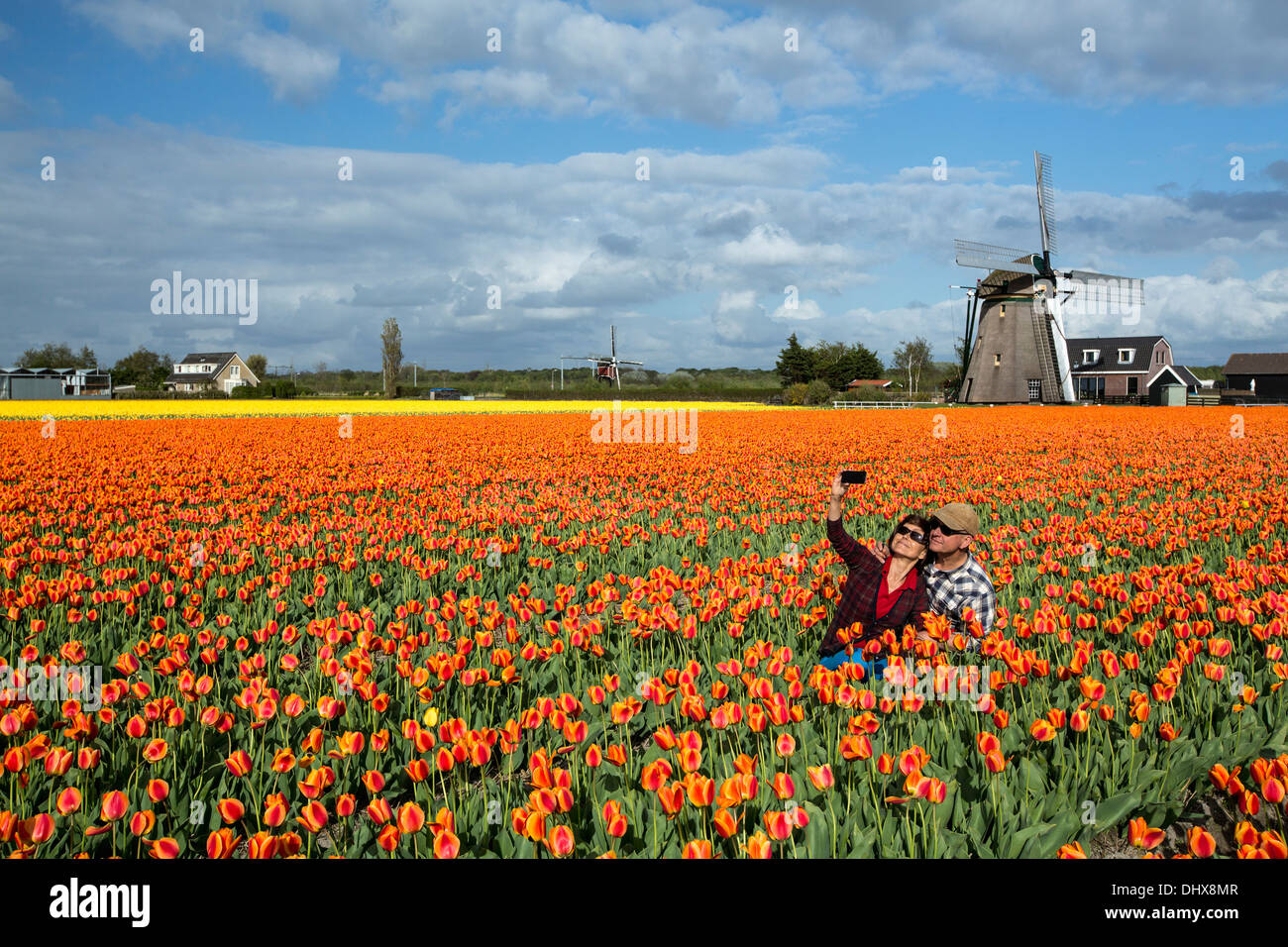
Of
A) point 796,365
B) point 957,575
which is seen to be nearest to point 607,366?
point 796,365

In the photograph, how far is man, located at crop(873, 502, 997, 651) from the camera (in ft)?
15.6

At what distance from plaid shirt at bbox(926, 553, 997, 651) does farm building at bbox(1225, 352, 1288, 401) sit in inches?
3720

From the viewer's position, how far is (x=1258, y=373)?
82812mm

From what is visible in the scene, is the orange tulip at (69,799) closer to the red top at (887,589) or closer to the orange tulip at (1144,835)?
the orange tulip at (1144,835)

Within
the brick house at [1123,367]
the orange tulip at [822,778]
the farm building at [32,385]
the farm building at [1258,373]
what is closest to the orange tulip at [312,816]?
the orange tulip at [822,778]

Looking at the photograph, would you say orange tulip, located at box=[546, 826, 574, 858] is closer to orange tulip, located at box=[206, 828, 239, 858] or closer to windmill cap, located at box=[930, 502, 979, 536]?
orange tulip, located at box=[206, 828, 239, 858]

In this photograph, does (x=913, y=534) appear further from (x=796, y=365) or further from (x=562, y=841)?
(x=796, y=365)

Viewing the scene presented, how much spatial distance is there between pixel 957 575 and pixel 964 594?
123 millimetres

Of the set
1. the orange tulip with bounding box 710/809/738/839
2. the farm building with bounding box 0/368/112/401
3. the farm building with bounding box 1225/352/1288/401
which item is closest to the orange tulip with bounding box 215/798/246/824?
the orange tulip with bounding box 710/809/738/839

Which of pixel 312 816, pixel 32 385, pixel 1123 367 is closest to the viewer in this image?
pixel 312 816

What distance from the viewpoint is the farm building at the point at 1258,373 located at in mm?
81438

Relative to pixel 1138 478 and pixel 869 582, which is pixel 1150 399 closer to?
pixel 1138 478

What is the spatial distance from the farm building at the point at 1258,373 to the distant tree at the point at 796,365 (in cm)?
4250
